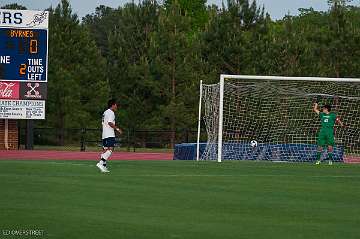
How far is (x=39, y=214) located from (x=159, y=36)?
44.3 metres

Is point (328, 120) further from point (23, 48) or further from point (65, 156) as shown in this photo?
point (23, 48)

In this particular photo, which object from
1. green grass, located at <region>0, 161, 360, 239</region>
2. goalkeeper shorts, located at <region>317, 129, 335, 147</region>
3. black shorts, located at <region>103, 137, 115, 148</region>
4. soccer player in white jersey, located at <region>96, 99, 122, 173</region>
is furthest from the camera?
goalkeeper shorts, located at <region>317, 129, 335, 147</region>

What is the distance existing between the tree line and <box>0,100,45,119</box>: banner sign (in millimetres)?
10007

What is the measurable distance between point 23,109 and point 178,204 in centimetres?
3150

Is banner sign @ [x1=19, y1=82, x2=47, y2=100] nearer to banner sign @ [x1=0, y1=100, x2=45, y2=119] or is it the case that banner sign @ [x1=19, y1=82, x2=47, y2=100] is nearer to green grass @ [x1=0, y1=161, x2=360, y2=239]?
banner sign @ [x1=0, y1=100, x2=45, y2=119]

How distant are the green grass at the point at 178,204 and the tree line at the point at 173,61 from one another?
33.1 m

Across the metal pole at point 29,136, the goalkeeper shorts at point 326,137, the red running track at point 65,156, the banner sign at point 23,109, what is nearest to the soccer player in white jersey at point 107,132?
the goalkeeper shorts at point 326,137

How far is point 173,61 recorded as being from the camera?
5644cm

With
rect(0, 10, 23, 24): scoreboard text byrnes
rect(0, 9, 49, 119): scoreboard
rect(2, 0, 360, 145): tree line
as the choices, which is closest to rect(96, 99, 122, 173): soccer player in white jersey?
rect(0, 9, 49, 119): scoreboard

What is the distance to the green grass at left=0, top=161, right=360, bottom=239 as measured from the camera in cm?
1077

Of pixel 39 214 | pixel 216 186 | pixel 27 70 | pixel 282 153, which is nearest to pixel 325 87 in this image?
pixel 282 153

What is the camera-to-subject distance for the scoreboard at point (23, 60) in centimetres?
4291

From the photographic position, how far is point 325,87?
43.8 metres

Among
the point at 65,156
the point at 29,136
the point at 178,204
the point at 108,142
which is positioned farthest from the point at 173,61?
the point at 178,204
